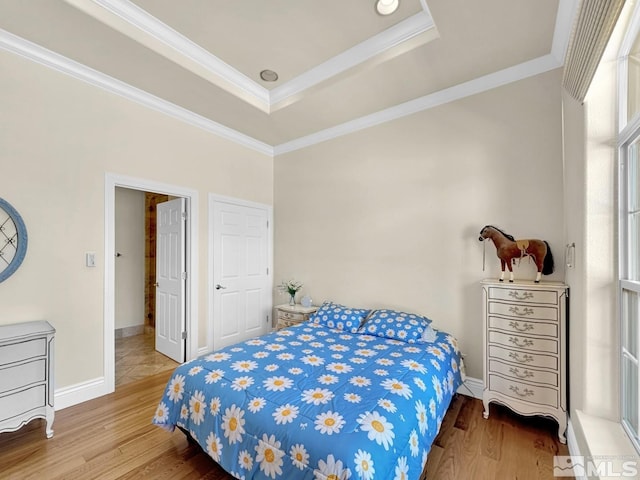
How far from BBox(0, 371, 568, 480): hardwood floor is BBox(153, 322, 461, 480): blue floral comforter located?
0.24 meters

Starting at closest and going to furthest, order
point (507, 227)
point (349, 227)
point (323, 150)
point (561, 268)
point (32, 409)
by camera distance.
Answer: point (32, 409)
point (561, 268)
point (507, 227)
point (349, 227)
point (323, 150)

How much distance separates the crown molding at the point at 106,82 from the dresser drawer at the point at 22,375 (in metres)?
2.27

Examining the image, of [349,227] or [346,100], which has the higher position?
[346,100]

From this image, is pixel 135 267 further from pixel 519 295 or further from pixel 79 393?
pixel 519 295

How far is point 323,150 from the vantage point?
378cm

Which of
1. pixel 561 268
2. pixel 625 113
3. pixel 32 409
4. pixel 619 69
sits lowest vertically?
pixel 32 409

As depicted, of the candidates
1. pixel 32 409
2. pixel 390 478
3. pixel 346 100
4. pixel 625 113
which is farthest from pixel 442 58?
pixel 32 409

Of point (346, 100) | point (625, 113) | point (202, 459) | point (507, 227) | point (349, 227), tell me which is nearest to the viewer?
point (625, 113)

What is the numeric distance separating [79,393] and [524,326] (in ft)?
11.9

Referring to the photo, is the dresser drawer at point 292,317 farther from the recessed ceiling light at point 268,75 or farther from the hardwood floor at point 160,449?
the recessed ceiling light at point 268,75

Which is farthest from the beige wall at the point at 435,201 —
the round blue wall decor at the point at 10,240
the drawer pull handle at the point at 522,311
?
the round blue wall decor at the point at 10,240

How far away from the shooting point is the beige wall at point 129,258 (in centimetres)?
451

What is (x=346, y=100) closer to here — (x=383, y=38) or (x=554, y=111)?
(x=383, y=38)

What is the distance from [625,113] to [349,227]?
2.41 m
